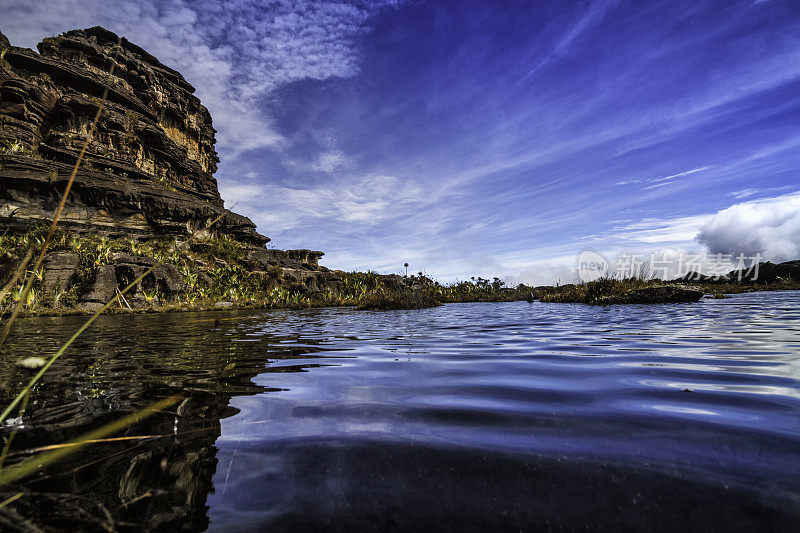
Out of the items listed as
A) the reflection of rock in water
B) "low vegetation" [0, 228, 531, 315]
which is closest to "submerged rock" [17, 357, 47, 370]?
the reflection of rock in water

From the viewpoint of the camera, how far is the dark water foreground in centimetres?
120

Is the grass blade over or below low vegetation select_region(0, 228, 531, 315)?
below

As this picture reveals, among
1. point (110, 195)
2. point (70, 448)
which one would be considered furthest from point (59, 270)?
point (70, 448)

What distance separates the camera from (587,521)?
1141mm

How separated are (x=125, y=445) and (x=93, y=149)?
49.5m

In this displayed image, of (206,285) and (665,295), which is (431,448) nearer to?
(665,295)

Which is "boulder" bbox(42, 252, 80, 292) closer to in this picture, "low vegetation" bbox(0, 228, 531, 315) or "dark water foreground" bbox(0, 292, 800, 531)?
"low vegetation" bbox(0, 228, 531, 315)

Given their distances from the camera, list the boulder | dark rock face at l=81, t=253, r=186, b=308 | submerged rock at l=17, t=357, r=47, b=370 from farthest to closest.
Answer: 1. dark rock face at l=81, t=253, r=186, b=308
2. the boulder
3. submerged rock at l=17, t=357, r=47, b=370

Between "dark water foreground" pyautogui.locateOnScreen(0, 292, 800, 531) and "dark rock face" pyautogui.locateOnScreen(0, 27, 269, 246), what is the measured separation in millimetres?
29696

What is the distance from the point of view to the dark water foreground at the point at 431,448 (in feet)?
3.94

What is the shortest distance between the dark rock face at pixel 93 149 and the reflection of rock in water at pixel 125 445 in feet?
93.4

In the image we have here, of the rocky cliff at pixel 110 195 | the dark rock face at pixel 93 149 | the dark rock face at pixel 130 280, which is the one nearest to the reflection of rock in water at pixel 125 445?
the rocky cliff at pixel 110 195

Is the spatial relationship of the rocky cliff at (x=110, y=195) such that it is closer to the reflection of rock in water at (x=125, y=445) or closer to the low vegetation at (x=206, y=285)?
the low vegetation at (x=206, y=285)

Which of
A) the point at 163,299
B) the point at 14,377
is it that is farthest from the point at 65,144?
the point at 14,377
